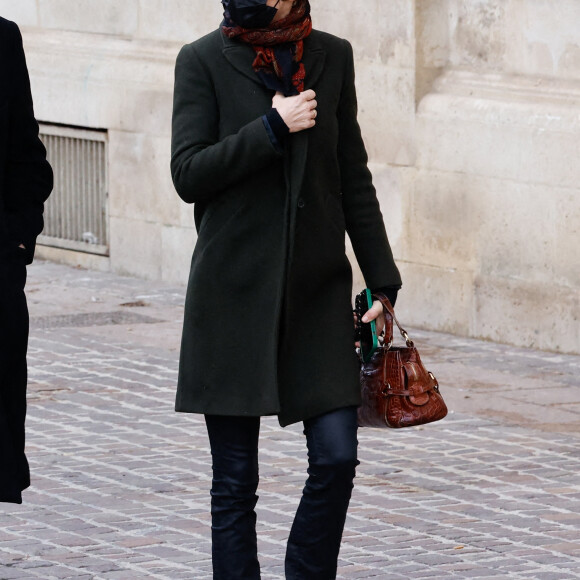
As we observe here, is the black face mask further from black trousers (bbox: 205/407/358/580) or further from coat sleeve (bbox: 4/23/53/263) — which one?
black trousers (bbox: 205/407/358/580)

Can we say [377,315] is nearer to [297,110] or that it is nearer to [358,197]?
[358,197]

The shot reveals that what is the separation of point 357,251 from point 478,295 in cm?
553

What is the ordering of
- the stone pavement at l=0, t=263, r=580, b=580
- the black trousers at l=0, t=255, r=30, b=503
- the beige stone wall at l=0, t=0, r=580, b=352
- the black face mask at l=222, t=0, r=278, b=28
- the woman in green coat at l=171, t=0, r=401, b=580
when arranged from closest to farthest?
1. the black face mask at l=222, t=0, r=278, b=28
2. the woman in green coat at l=171, t=0, r=401, b=580
3. the black trousers at l=0, t=255, r=30, b=503
4. the stone pavement at l=0, t=263, r=580, b=580
5. the beige stone wall at l=0, t=0, r=580, b=352

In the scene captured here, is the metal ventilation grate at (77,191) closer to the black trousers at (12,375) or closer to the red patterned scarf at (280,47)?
the black trousers at (12,375)

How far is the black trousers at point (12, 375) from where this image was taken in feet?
16.1

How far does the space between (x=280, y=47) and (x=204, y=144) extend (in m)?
0.31

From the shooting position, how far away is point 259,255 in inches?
177

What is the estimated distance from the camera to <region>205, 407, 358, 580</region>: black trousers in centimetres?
445

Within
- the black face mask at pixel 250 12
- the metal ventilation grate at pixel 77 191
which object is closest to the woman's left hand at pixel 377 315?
the black face mask at pixel 250 12

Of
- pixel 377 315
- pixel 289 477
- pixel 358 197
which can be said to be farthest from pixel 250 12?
pixel 289 477

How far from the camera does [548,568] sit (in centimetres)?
548

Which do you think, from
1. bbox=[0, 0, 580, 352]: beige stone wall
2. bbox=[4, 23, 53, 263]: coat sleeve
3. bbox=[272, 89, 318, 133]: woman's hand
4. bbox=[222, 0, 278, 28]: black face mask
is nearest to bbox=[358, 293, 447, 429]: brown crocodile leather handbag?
bbox=[272, 89, 318, 133]: woman's hand

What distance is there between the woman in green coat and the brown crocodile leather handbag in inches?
4.0

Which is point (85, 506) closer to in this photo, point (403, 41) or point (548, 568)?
point (548, 568)
